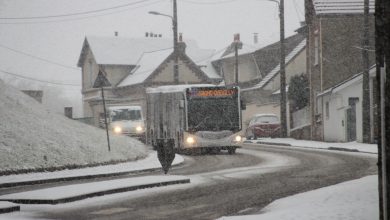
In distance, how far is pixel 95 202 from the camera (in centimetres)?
1350

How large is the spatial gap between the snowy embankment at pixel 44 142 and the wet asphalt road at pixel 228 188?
11.1 ft

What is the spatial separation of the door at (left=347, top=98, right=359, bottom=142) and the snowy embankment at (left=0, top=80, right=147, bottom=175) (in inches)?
483

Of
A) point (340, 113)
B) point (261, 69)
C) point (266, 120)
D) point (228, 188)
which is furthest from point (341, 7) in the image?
point (261, 69)

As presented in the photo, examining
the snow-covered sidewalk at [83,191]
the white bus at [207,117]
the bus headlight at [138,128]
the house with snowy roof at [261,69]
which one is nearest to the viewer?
the snow-covered sidewalk at [83,191]

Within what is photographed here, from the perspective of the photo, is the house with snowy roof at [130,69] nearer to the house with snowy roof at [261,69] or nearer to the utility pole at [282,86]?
the house with snowy roof at [261,69]

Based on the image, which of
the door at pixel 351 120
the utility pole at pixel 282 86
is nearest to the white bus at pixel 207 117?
the door at pixel 351 120

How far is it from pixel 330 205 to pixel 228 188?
4.54m

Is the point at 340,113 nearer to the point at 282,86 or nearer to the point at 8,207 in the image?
the point at 282,86

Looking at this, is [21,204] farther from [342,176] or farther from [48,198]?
[342,176]

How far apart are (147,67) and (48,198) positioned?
55798 mm

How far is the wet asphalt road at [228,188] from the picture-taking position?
11859 mm

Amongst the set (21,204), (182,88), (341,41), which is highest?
(341,41)

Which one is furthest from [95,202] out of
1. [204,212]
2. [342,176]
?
[342,176]

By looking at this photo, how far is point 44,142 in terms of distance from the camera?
917 inches
